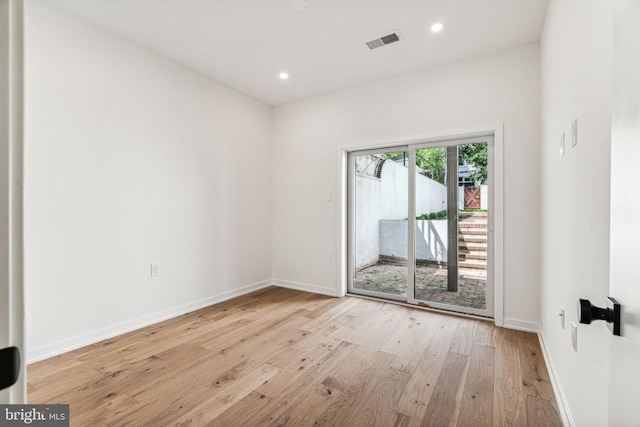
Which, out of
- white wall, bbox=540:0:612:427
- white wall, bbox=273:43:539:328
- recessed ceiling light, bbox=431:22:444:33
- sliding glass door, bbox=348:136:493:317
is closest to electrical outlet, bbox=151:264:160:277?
white wall, bbox=273:43:539:328

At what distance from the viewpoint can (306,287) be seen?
4047 millimetres

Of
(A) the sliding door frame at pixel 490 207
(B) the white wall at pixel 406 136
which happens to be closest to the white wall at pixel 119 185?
(B) the white wall at pixel 406 136

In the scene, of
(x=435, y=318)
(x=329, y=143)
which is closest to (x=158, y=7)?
(x=329, y=143)

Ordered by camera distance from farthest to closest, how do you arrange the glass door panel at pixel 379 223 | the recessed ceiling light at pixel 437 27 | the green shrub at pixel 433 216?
1. the glass door panel at pixel 379 223
2. the green shrub at pixel 433 216
3. the recessed ceiling light at pixel 437 27

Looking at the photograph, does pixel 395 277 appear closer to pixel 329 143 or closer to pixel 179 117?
pixel 329 143

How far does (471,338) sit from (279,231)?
2730 mm

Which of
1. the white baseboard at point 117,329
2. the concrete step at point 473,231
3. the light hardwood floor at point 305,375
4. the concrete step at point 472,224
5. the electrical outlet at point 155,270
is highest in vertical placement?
the concrete step at point 472,224

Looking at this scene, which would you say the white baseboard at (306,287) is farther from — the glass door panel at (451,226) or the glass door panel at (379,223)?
the glass door panel at (451,226)

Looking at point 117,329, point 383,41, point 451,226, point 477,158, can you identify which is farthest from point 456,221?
point 117,329

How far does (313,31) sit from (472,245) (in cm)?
262

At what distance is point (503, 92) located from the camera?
2.84 m

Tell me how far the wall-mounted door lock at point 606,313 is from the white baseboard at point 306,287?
3185mm

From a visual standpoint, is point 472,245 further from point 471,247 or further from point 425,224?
Answer: point 425,224

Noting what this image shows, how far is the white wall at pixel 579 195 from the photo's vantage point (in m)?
1.09
